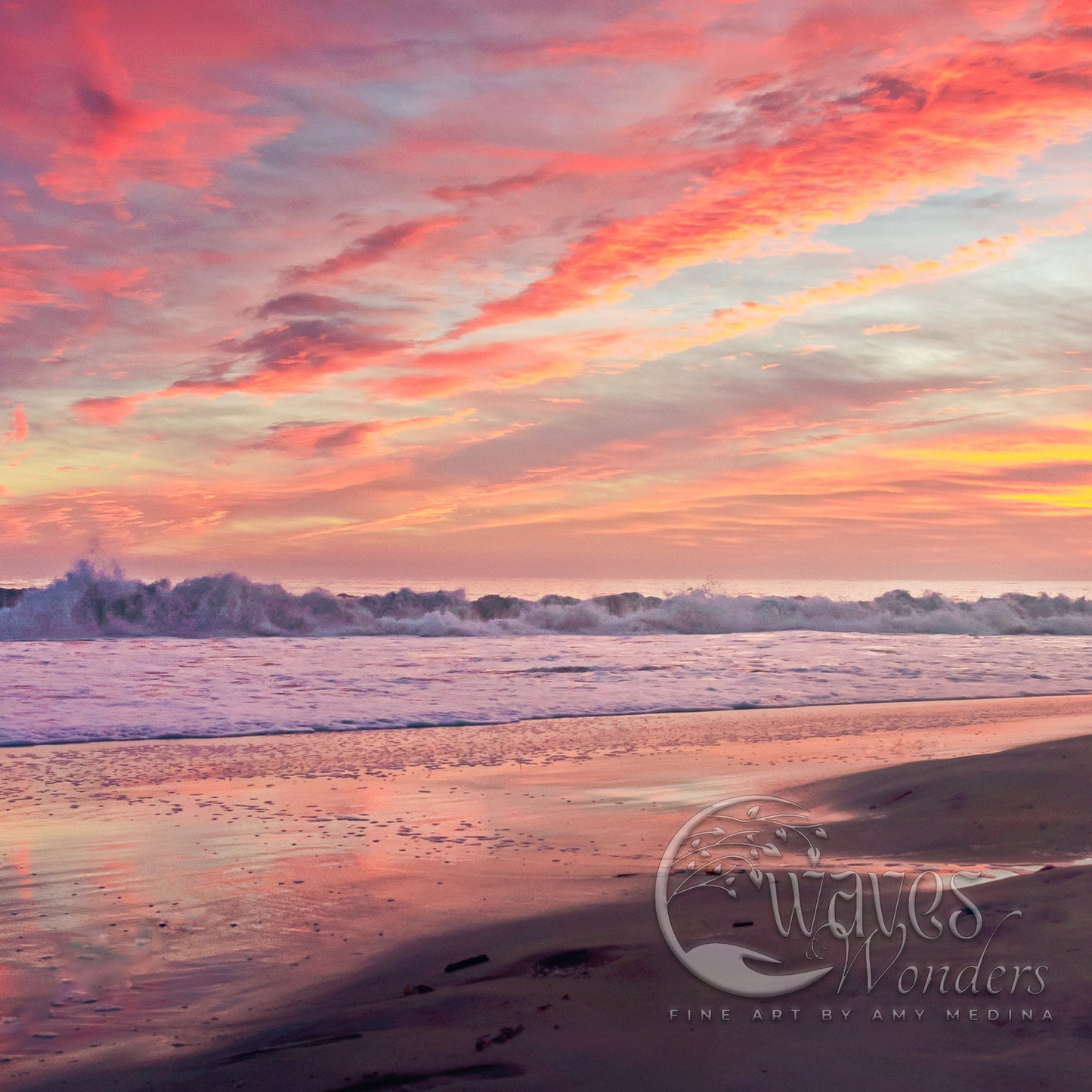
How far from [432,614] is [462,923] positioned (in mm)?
30743

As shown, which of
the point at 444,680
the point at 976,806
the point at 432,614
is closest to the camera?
the point at 976,806

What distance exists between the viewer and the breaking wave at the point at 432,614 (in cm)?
3198

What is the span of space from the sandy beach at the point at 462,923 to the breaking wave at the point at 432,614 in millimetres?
23859

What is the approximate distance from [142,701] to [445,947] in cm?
1032

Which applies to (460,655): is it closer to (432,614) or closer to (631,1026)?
(432,614)

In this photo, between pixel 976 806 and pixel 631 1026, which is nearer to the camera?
pixel 631 1026

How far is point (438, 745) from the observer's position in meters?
10.3

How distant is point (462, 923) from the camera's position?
457 centimetres

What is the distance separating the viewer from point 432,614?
115ft

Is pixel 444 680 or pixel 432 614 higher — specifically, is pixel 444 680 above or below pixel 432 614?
below

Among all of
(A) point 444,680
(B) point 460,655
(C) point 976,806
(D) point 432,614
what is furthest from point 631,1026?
(D) point 432,614

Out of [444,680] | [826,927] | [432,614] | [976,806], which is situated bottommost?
[976,806]

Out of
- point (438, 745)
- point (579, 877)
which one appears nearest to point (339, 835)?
point (579, 877)

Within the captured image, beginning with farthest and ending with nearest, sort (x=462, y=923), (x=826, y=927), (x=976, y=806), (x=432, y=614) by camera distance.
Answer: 1. (x=432, y=614)
2. (x=976, y=806)
3. (x=462, y=923)
4. (x=826, y=927)
